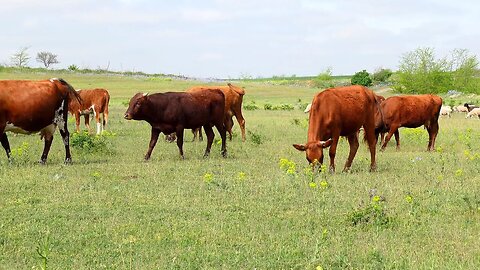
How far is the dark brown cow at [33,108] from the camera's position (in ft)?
43.6

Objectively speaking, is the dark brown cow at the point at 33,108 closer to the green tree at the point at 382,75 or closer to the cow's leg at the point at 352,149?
the cow's leg at the point at 352,149

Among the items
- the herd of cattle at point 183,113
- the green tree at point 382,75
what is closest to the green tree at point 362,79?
the green tree at point 382,75

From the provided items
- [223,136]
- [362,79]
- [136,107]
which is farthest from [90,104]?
[362,79]

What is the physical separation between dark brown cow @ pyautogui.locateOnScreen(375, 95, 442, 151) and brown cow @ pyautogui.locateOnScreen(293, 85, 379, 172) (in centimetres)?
475

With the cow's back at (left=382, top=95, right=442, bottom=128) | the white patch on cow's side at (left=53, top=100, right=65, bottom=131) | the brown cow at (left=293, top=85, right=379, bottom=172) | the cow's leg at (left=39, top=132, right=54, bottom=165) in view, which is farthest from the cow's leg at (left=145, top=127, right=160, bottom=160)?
the cow's back at (left=382, top=95, right=442, bottom=128)

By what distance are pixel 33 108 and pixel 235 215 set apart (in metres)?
6.83

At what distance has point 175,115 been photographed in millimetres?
15102

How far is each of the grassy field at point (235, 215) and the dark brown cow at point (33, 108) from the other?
1.96 ft

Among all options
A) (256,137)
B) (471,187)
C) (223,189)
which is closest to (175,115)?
(256,137)

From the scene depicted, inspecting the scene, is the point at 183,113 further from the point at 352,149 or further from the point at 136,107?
the point at 352,149

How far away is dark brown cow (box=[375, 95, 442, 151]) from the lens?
17953 mm

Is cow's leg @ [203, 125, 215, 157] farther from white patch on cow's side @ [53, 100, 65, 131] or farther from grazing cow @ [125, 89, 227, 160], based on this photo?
white patch on cow's side @ [53, 100, 65, 131]

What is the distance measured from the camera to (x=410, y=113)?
59.8ft

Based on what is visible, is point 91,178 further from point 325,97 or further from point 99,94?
point 99,94
